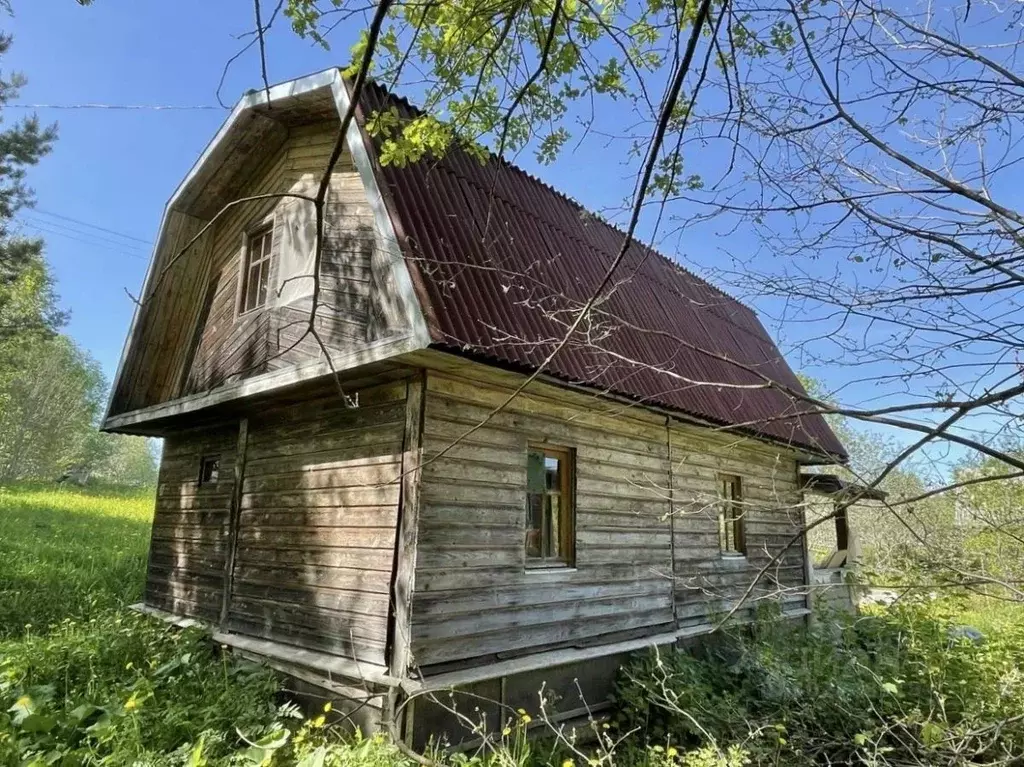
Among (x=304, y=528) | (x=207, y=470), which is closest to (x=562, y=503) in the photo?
(x=304, y=528)

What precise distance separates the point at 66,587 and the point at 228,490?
5549 mm

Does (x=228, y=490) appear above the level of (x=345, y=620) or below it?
above

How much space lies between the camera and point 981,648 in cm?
769

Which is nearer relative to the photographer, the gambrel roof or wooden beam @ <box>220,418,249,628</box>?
the gambrel roof

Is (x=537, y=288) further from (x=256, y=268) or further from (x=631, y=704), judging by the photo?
(x=631, y=704)

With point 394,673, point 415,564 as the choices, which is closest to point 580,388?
point 415,564

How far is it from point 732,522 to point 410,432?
256 inches

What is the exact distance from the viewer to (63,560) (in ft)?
42.0

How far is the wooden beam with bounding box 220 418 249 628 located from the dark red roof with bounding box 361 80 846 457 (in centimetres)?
373

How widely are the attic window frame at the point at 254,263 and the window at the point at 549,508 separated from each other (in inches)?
153

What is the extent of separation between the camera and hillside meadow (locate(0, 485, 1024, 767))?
187 inches

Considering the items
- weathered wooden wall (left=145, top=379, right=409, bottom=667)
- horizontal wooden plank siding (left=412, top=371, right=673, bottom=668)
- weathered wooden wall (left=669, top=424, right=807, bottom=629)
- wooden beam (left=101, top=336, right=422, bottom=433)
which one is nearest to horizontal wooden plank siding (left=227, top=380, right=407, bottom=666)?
weathered wooden wall (left=145, top=379, right=409, bottom=667)

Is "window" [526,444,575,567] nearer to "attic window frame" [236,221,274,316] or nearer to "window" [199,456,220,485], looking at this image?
"attic window frame" [236,221,274,316]

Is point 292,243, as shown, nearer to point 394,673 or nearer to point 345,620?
point 345,620
